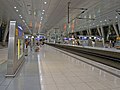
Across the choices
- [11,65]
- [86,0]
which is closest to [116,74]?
[11,65]

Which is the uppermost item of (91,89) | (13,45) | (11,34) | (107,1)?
(107,1)

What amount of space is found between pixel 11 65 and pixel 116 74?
→ 3969mm

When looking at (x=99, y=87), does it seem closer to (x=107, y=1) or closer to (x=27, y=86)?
(x=27, y=86)

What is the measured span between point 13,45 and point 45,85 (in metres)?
2.11

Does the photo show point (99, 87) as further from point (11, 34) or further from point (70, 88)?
point (11, 34)

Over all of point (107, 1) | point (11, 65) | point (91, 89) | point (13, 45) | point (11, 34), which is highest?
point (107, 1)

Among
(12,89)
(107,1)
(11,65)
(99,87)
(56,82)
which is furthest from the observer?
(107,1)

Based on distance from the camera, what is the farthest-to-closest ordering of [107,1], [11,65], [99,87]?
1. [107,1]
2. [11,65]
3. [99,87]

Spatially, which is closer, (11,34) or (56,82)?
(56,82)

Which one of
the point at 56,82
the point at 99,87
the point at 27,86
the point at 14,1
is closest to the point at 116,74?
the point at 99,87

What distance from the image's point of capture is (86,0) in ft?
56.3

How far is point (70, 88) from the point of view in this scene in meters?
4.78

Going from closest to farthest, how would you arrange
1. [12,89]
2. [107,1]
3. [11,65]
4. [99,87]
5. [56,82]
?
[12,89], [99,87], [56,82], [11,65], [107,1]

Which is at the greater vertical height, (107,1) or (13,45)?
(107,1)
